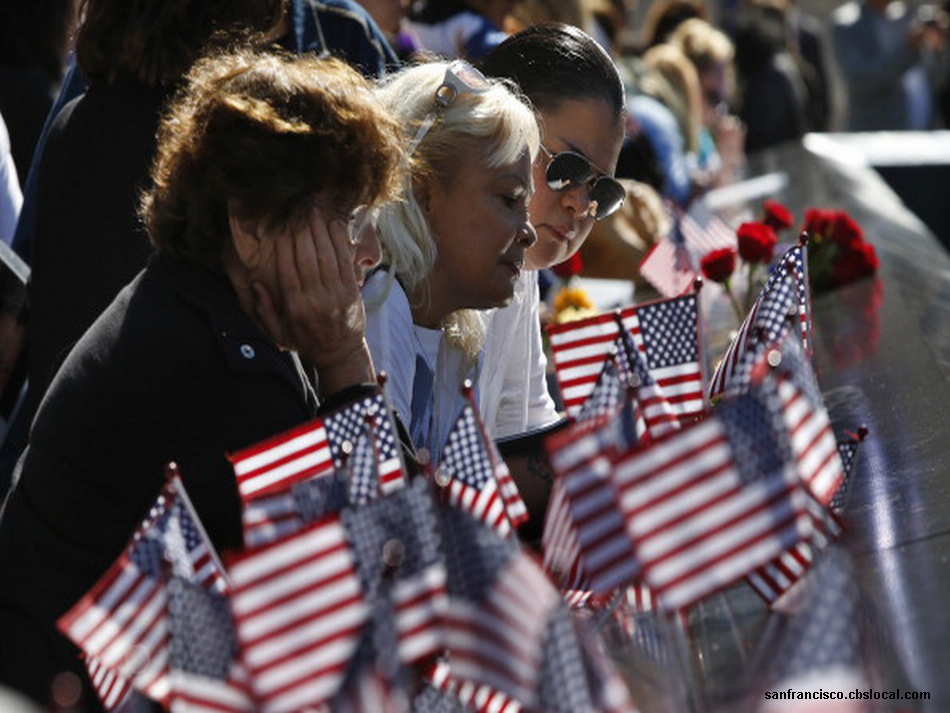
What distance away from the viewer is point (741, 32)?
14766mm

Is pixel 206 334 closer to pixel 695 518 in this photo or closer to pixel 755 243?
pixel 695 518

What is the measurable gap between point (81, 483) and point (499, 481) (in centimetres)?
65

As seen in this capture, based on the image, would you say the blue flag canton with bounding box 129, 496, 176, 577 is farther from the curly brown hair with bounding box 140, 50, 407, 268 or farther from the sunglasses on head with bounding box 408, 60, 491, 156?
the sunglasses on head with bounding box 408, 60, 491, 156

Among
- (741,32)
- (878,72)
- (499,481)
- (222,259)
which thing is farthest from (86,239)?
(878,72)

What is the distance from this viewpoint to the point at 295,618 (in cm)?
222

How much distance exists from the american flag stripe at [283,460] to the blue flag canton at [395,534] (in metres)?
0.35

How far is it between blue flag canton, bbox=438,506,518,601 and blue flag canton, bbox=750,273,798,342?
2.86 ft

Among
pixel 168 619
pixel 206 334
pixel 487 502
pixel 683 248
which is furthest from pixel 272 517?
pixel 683 248

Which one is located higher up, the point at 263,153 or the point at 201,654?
the point at 263,153

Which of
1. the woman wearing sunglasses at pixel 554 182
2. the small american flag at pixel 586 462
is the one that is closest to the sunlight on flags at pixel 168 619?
the small american flag at pixel 586 462

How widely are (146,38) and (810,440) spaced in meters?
2.02

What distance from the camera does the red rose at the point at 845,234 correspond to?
266 inches

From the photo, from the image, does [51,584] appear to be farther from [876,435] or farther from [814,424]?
[876,435]

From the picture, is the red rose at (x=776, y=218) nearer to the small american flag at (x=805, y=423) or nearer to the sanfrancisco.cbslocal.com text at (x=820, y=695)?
the small american flag at (x=805, y=423)
